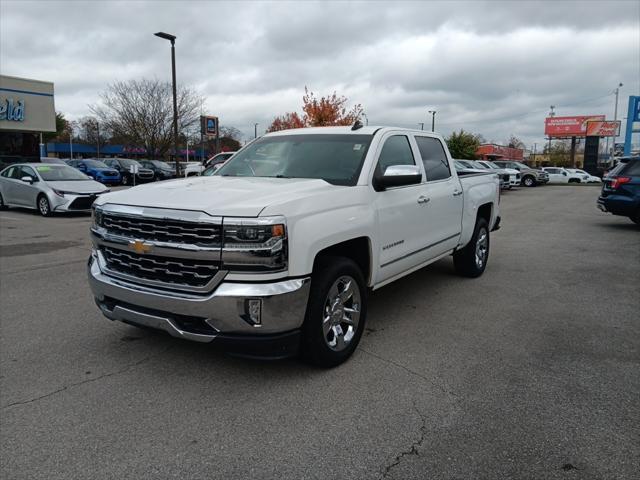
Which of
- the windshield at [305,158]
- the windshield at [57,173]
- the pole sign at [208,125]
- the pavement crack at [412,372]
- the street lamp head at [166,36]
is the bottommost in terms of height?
the pavement crack at [412,372]

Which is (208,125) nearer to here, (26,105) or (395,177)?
(26,105)

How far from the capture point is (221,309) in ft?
10.7

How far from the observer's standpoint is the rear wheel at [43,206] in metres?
14.1

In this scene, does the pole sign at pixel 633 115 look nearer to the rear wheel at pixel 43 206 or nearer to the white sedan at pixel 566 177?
the white sedan at pixel 566 177

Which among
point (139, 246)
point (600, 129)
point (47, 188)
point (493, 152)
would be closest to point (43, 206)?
point (47, 188)

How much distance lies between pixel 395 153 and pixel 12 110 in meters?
31.3

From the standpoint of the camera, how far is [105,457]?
9.09 feet

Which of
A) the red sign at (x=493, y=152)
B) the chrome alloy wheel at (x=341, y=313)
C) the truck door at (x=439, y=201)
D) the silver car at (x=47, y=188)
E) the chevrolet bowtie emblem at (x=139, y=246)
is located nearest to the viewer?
the chevrolet bowtie emblem at (x=139, y=246)

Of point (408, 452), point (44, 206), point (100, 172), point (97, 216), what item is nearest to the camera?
point (408, 452)

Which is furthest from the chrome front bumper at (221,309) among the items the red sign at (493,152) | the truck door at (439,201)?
the red sign at (493,152)

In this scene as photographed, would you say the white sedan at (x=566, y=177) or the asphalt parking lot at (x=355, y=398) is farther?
the white sedan at (x=566, y=177)

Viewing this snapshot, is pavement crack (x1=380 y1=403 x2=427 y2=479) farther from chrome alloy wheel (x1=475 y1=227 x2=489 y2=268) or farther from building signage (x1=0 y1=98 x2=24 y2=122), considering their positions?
building signage (x1=0 y1=98 x2=24 y2=122)

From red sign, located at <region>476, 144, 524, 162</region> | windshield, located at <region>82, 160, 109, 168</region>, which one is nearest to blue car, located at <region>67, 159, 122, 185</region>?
windshield, located at <region>82, 160, 109, 168</region>

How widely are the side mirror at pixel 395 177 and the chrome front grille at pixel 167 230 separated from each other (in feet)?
5.34
